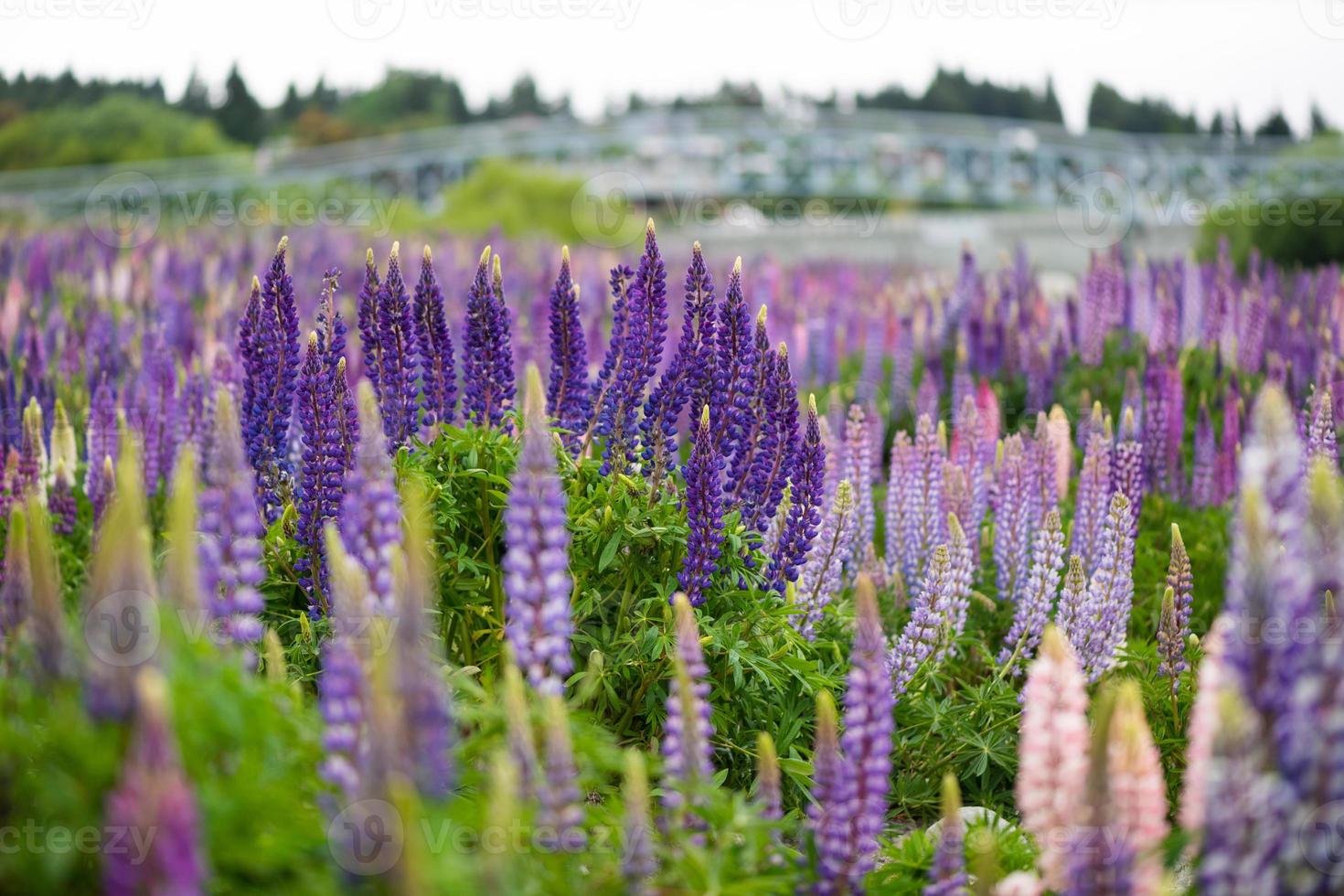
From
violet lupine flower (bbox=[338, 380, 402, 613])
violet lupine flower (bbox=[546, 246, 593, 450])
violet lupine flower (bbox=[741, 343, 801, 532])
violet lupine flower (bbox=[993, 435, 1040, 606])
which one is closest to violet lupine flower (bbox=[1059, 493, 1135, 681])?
violet lupine flower (bbox=[993, 435, 1040, 606])

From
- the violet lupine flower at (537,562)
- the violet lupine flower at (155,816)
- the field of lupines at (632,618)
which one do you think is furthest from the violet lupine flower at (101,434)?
the violet lupine flower at (155,816)

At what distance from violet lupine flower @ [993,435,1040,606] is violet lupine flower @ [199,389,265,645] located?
3.57 m

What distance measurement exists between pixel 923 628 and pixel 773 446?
860mm

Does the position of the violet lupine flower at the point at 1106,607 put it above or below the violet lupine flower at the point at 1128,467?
below

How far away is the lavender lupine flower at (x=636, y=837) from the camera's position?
2.26m

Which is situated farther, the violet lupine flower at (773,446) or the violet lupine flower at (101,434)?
the violet lupine flower at (101,434)

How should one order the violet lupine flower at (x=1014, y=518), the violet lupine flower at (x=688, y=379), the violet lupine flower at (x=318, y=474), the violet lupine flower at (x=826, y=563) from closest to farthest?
the violet lupine flower at (x=318, y=474) < the violet lupine flower at (x=688, y=379) < the violet lupine flower at (x=826, y=563) < the violet lupine flower at (x=1014, y=518)

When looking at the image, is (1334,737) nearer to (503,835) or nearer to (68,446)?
(503,835)

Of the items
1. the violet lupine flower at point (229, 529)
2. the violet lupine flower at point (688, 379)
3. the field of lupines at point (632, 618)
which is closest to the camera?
the field of lupines at point (632, 618)

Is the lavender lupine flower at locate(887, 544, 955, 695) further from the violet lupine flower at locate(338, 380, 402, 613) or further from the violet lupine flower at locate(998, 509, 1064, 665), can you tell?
the violet lupine flower at locate(338, 380, 402, 613)

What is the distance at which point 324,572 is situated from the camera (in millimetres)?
3658

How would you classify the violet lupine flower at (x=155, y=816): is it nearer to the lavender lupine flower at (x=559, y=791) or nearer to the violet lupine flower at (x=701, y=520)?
A: the lavender lupine flower at (x=559, y=791)

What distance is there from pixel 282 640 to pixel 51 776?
168cm

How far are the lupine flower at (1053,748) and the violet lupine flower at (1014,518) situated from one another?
116 inches
